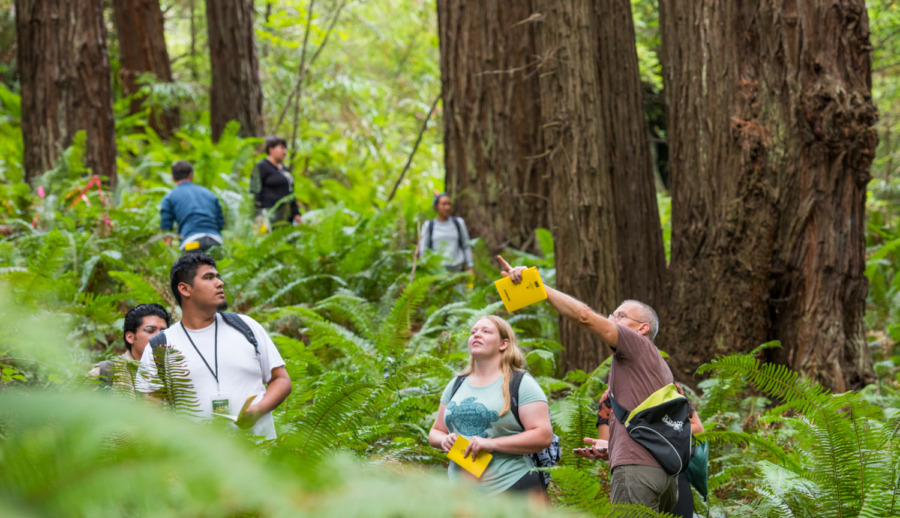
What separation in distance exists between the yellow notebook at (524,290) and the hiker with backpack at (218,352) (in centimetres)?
107

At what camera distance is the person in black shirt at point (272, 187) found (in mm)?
9039

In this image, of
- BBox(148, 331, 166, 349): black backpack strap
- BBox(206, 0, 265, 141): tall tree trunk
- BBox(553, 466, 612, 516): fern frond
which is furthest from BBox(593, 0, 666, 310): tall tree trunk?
BBox(206, 0, 265, 141): tall tree trunk

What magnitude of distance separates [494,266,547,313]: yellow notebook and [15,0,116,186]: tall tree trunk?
7.89 metres

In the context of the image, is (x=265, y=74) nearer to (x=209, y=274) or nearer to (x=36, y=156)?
(x=36, y=156)

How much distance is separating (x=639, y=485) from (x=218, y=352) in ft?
6.28

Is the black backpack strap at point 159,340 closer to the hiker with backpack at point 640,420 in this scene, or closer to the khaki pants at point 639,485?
the hiker with backpack at point 640,420

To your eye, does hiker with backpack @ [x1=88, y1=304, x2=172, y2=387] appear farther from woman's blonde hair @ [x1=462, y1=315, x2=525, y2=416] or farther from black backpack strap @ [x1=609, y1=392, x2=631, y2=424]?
black backpack strap @ [x1=609, y1=392, x2=631, y2=424]

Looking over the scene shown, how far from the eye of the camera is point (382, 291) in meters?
8.03

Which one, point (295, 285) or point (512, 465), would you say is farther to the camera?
point (295, 285)

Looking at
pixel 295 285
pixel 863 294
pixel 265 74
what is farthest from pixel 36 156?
pixel 863 294

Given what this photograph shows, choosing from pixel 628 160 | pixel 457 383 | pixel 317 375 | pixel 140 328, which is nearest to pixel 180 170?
pixel 317 375

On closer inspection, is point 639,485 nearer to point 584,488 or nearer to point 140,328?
point 584,488

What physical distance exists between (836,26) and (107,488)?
234 inches

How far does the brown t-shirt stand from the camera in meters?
3.27
